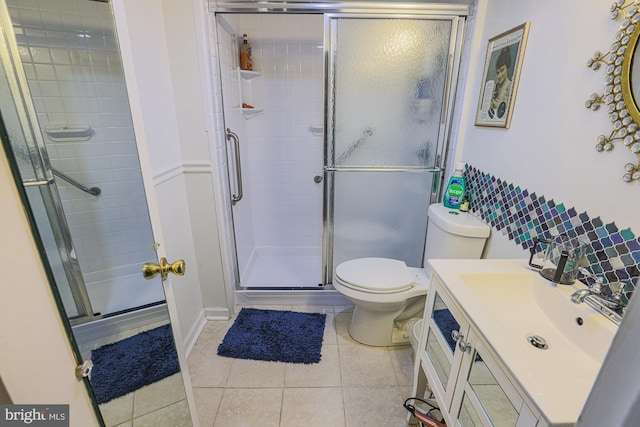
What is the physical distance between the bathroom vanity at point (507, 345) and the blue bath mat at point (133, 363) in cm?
96

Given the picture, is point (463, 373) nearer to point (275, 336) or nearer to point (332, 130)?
point (275, 336)

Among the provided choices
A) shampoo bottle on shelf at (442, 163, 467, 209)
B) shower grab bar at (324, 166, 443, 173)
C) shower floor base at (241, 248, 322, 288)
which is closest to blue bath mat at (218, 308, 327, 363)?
shower floor base at (241, 248, 322, 288)

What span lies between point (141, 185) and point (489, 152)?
1.57 meters

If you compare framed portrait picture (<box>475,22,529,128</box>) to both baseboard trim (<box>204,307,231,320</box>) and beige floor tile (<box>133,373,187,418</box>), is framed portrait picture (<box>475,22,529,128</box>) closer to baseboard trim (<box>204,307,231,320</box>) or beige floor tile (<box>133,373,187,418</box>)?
beige floor tile (<box>133,373,187,418</box>)

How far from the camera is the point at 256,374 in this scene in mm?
1677

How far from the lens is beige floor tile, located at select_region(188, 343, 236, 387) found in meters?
1.64

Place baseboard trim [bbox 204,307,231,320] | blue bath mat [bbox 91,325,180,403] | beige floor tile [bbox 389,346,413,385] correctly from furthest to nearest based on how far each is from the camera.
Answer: baseboard trim [bbox 204,307,231,320] → beige floor tile [bbox 389,346,413,385] → blue bath mat [bbox 91,325,180,403]

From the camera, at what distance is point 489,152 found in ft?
5.08

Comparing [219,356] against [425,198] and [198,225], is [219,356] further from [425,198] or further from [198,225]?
[425,198]

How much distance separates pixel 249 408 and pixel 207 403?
22 centimetres

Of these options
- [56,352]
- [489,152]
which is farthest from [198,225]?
[489,152]

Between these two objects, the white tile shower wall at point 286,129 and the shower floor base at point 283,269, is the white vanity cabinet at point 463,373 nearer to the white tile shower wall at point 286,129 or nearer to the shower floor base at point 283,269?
the shower floor base at point 283,269

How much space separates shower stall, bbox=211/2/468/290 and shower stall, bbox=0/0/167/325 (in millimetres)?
975

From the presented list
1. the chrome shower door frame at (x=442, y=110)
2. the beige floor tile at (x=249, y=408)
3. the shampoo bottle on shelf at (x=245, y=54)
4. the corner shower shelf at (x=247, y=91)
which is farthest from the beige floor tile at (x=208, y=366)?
the shampoo bottle on shelf at (x=245, y=54)
